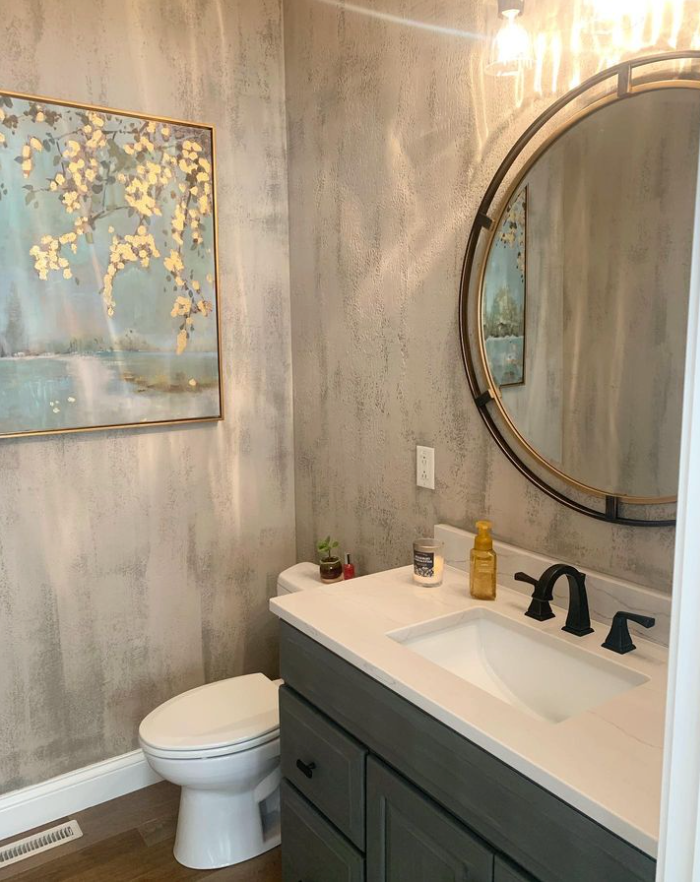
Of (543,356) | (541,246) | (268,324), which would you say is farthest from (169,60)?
(543,356)

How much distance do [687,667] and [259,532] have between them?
2.13 meters

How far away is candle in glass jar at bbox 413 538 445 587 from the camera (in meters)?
1.74

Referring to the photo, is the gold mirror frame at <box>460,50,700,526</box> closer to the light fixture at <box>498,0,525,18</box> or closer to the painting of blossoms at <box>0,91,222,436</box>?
the light fixture at <box>498,0,525,18</box>

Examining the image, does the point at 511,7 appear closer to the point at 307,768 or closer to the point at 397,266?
the point at 397,266

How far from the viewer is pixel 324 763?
5.00 ft

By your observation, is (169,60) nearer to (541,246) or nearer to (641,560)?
(541,246)

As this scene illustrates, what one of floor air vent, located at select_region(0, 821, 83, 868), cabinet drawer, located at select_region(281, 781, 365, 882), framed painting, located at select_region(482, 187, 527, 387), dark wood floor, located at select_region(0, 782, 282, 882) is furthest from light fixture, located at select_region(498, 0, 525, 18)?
floor air vent, located at select_region(0, 821, 83, 868)

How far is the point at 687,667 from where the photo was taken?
575 mm

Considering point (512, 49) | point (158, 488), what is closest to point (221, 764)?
point (158, 488)

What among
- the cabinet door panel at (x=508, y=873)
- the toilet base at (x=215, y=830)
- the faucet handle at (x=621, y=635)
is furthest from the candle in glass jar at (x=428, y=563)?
the toilet base at (x=215, y=830)

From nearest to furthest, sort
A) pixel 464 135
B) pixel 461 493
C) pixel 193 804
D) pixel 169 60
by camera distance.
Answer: pixel 464 135 < pixel 461 493 < pixel 193 804 < pixel 169 60

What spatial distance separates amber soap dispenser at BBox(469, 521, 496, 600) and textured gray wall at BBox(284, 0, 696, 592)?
0.11 m

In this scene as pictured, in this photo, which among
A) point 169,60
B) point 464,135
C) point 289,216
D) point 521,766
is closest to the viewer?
point 521,766

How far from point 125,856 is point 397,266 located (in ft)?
6.16
